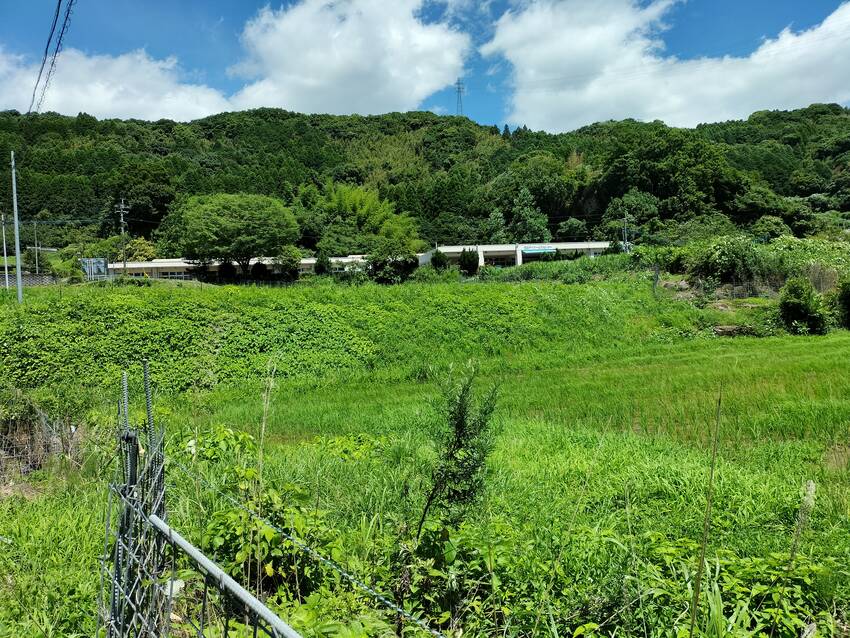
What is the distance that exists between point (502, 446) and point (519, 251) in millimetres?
47751

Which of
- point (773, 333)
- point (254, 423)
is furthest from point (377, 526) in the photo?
point (773, 333)

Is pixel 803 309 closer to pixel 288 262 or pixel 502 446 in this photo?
pixel 502 446

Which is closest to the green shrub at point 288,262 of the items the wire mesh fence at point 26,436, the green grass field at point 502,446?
the green grass field at point 502,446

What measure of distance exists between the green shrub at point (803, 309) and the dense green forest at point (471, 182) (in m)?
23.0

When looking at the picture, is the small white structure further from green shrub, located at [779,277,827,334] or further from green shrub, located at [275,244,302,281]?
green shrub, located at [779,277,827,334]

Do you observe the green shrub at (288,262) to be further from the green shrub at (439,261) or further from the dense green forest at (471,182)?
the green shrub at (439,261)

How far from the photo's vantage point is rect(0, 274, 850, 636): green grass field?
8.91 ft

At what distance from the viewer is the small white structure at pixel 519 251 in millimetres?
52812

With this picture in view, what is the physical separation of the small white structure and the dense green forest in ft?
7.79

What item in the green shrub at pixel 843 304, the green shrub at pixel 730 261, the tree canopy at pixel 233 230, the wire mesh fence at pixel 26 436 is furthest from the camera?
the tree canopy at pixel 233 230

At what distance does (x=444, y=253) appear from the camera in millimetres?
49719

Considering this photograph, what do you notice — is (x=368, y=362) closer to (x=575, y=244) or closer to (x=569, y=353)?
(x=569, y=353)

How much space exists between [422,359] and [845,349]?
1041cm

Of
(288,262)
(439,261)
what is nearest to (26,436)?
(439,261)
